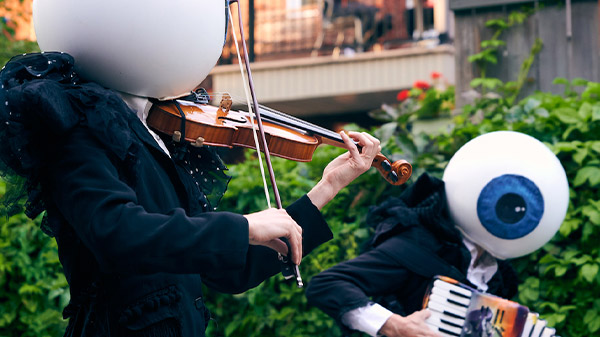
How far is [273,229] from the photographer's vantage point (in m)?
1.50

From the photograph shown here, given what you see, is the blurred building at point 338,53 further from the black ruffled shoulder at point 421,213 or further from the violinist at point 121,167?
the violinist at point 121,167

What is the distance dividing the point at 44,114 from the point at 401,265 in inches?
72.2

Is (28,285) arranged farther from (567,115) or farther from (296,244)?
(567,115)

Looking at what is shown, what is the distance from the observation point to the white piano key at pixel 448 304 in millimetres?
2762

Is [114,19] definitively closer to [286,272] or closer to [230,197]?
[286,272]

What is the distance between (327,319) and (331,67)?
724cm

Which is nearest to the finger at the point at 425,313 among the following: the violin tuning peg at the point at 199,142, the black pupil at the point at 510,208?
the black pupil at the point at 510,208

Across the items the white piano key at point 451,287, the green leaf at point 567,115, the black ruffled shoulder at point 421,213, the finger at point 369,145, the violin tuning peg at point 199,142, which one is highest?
the violin tuning peg at point 199,142

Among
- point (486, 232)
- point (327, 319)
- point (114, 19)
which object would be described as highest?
point (114, 19)

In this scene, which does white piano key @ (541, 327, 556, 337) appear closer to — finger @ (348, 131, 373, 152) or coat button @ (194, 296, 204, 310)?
finger @ (348, 131, 373, 152)

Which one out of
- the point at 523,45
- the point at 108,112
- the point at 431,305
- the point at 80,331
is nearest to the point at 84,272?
the point at 80,331

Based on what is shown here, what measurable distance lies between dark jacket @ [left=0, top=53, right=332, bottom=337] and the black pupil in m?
1.56

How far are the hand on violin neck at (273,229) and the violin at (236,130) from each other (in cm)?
40

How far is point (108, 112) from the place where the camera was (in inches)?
60.1
